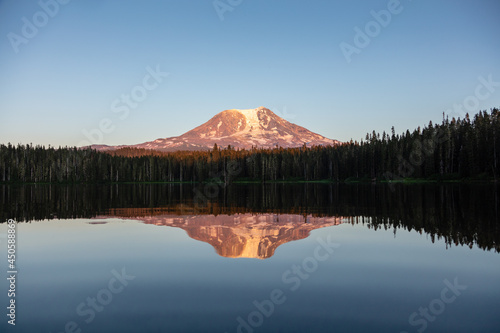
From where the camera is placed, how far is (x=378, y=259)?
16.2m

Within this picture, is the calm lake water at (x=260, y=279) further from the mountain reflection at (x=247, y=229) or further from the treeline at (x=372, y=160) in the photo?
the treeline at (x=372, y=160)

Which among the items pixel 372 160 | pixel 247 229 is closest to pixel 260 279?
pixel 247 229

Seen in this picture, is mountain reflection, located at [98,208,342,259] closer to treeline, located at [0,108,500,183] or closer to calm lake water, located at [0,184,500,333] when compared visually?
calm lake water, located at [0,184,500,333]

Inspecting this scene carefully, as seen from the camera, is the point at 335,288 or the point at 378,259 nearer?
the point at 335,288

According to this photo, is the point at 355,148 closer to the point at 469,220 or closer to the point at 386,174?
the point at 386,174

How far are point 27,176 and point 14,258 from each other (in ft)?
617

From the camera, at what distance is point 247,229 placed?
958 inches

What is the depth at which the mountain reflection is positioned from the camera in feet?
60.5

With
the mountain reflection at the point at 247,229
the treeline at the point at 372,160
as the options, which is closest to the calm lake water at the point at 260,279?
the mountain reflection at the point at 247,229

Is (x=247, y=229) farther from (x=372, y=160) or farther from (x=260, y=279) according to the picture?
(x=372, y=160)

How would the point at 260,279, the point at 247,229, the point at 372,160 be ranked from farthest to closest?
the point at 372,160 < the point at 247,229 < the point at 260,279

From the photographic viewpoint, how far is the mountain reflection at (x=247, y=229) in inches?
726

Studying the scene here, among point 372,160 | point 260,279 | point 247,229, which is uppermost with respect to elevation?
point 372,160

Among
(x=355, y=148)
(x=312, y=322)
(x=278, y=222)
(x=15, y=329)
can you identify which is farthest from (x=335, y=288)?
(x=355, y=148)
